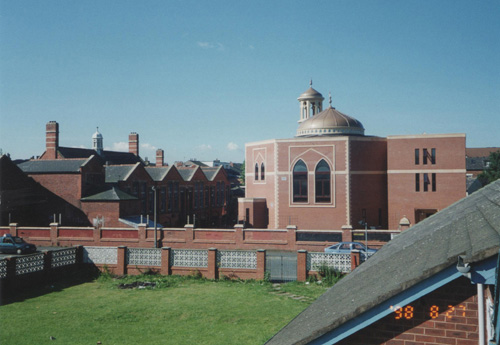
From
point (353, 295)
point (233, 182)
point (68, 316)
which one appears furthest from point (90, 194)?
point (233, 182)

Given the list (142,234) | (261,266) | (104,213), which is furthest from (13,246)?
(261,266)

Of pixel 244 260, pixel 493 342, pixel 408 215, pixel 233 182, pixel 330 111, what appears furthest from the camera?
pixel 233 182

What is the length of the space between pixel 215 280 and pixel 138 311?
18.5 feet

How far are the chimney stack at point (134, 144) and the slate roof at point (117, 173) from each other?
17878mm

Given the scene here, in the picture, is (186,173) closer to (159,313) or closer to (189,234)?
(189,234)

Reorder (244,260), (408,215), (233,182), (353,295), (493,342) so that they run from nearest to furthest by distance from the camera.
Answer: (493,342) → (353,295) → (244,260) → (408,215) → (233,182)

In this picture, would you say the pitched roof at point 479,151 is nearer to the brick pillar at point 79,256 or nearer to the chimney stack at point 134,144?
the chimney stack at point 134,144

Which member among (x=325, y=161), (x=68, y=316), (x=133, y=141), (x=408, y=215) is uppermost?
(x=133, y=141)

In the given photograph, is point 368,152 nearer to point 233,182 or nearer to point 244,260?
point 244,260

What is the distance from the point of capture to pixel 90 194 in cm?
3728

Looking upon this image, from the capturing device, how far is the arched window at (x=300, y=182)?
39.0 m

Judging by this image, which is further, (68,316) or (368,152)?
(368,152)

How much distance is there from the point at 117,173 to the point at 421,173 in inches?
1126

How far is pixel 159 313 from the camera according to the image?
15211mm
